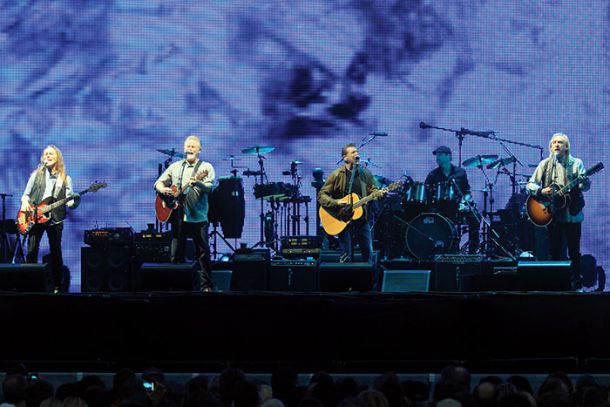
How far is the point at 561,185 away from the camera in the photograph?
12.2 m

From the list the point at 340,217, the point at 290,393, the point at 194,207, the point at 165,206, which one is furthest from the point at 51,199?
the point at 290,393

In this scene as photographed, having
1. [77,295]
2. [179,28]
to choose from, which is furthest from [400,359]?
[179,28]

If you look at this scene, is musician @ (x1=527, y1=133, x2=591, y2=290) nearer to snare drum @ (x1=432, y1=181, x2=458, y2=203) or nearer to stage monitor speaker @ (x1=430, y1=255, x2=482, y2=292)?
stage monitor speaker @ (x1=430, y1=255, x2=482, y2=292)

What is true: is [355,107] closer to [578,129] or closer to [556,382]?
[578,129]

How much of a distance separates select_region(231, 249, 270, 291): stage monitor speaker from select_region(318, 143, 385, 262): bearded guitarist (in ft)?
4.36

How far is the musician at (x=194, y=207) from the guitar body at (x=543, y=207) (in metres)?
3.95

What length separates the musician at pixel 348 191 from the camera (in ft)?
41.4

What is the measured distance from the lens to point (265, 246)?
15766mm

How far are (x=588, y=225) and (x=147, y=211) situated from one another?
22.2 ft

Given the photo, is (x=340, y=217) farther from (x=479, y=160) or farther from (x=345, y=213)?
(x=479, y=160)

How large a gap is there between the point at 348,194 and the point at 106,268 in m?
3.52

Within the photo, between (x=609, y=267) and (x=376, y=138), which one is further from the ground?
(x=376, y=138)

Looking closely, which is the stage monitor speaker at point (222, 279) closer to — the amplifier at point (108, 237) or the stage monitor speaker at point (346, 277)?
the amplifier at point (108, 237)

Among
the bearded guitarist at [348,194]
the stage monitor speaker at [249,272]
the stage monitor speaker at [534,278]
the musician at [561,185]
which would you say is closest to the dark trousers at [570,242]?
the musician at [561,185]
